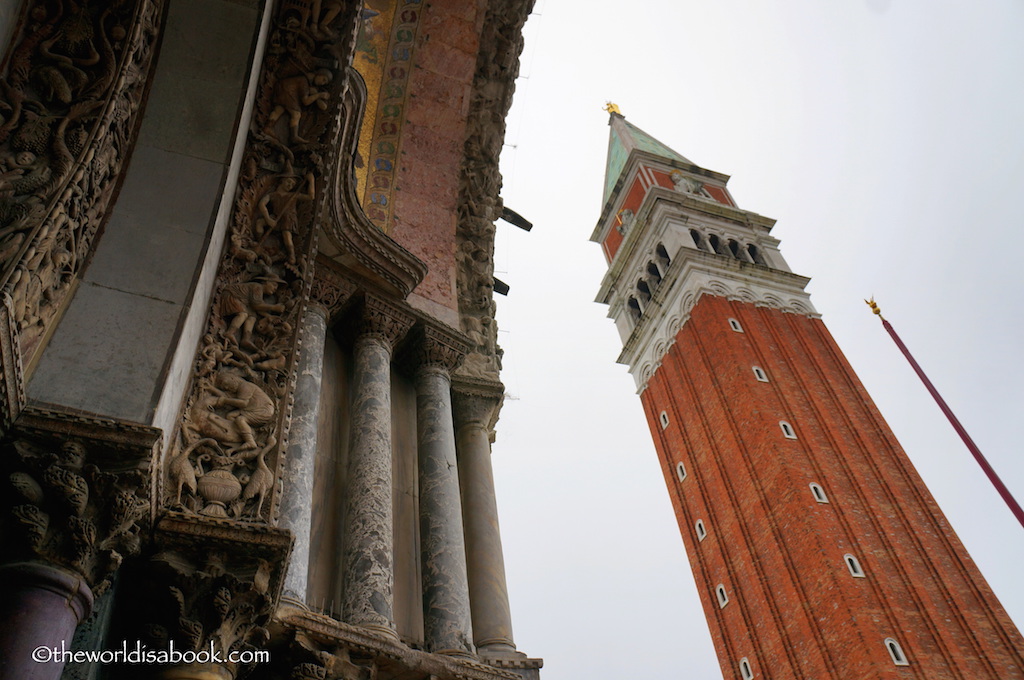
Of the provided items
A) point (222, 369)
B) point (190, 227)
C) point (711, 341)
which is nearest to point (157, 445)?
point (222, 369)

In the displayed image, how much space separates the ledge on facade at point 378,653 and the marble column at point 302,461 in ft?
0.40

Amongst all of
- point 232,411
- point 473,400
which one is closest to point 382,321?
point 473,400

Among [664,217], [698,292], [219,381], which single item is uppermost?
[664,217]

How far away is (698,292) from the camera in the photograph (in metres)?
27.2

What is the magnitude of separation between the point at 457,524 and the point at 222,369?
1729mm

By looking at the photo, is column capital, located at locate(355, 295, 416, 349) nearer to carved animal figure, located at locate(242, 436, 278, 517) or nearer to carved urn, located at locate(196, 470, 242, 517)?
carved animal figure, located at locate(242, 436, 278, 517)

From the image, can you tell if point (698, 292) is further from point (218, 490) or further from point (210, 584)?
point (210, 584)

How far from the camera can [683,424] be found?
27.0m

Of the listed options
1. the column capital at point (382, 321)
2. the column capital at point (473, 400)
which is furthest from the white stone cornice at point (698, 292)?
the column capital at point (382, 321)

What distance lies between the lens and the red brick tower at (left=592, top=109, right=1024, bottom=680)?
19.0 metres

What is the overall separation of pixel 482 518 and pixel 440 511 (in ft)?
1.81

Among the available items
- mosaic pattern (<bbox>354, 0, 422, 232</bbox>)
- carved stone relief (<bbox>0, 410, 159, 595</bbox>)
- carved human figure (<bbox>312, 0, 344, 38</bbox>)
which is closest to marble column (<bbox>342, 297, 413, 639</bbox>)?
carved stone relief (<bbox>0, 410, 159, 595</bbox>)

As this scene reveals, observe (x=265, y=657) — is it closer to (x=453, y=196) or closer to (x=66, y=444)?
(x=66, y=444)

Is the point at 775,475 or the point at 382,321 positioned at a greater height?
the point at 775,475
